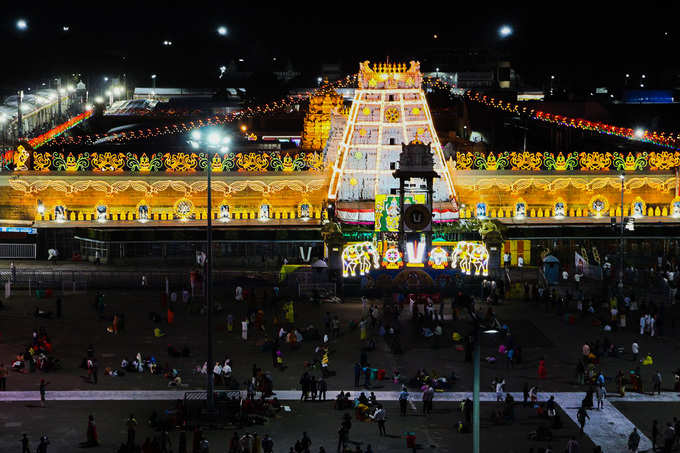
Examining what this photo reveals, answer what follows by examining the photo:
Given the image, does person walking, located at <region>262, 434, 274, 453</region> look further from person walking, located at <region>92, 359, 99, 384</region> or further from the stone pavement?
person walking, located at <region>92, 359, 99, 384</region>

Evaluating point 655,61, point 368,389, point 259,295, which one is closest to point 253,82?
point 655,61

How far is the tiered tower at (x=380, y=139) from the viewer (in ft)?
258

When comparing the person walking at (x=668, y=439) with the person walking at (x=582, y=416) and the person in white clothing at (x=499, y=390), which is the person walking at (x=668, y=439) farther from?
the person in white clothing at (x=499, y=390)

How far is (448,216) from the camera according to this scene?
262 ft

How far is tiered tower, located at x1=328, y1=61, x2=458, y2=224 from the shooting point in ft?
258

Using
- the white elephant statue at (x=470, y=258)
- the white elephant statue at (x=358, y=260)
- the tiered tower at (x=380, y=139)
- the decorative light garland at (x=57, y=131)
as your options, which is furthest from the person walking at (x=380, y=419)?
the decorative light garland at (x=57, y=131)

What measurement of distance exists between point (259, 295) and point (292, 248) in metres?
11.8

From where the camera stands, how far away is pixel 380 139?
78875mm

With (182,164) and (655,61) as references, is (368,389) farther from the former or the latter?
(655,61)

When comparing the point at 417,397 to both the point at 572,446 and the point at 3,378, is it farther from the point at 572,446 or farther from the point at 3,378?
the point at 3,378

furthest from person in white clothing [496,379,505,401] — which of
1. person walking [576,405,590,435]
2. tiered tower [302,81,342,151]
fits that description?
tiered tower [302,81,342,151]

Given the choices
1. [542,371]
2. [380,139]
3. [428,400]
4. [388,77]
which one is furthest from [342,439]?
[388,77]

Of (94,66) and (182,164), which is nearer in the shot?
(182,164)

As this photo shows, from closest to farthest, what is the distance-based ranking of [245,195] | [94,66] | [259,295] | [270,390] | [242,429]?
[242,429] → [270,390] → [259,295] → [245,195] → [94,66]
